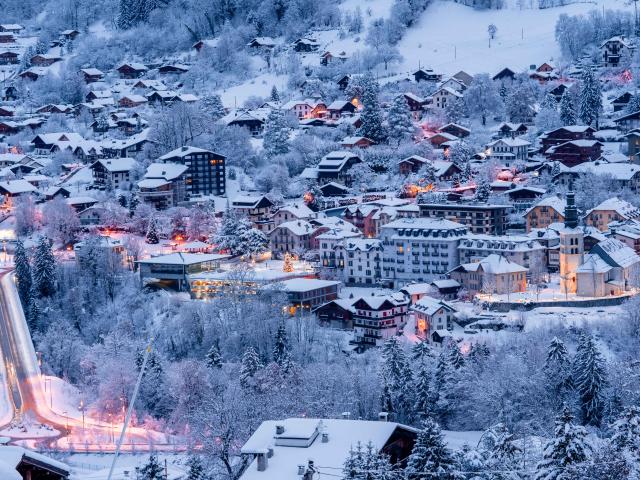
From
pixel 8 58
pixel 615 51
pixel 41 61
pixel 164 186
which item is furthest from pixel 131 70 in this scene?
pixel 615 51

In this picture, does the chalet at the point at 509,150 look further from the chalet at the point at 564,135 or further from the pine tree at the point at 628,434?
the pine tree at the point at 628,434

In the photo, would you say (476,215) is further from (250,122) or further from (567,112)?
(250,122)

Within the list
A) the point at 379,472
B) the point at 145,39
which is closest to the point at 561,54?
the point at 145,39

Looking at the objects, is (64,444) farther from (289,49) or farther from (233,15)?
(233,15)

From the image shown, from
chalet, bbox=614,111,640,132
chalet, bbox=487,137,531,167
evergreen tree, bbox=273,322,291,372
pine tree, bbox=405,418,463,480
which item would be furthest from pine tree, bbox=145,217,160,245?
pine tree, bbox=405,418,463,480

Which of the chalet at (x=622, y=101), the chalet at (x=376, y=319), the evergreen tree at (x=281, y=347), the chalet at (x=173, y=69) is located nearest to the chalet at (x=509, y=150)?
the chalet at (x=622, y=101)
